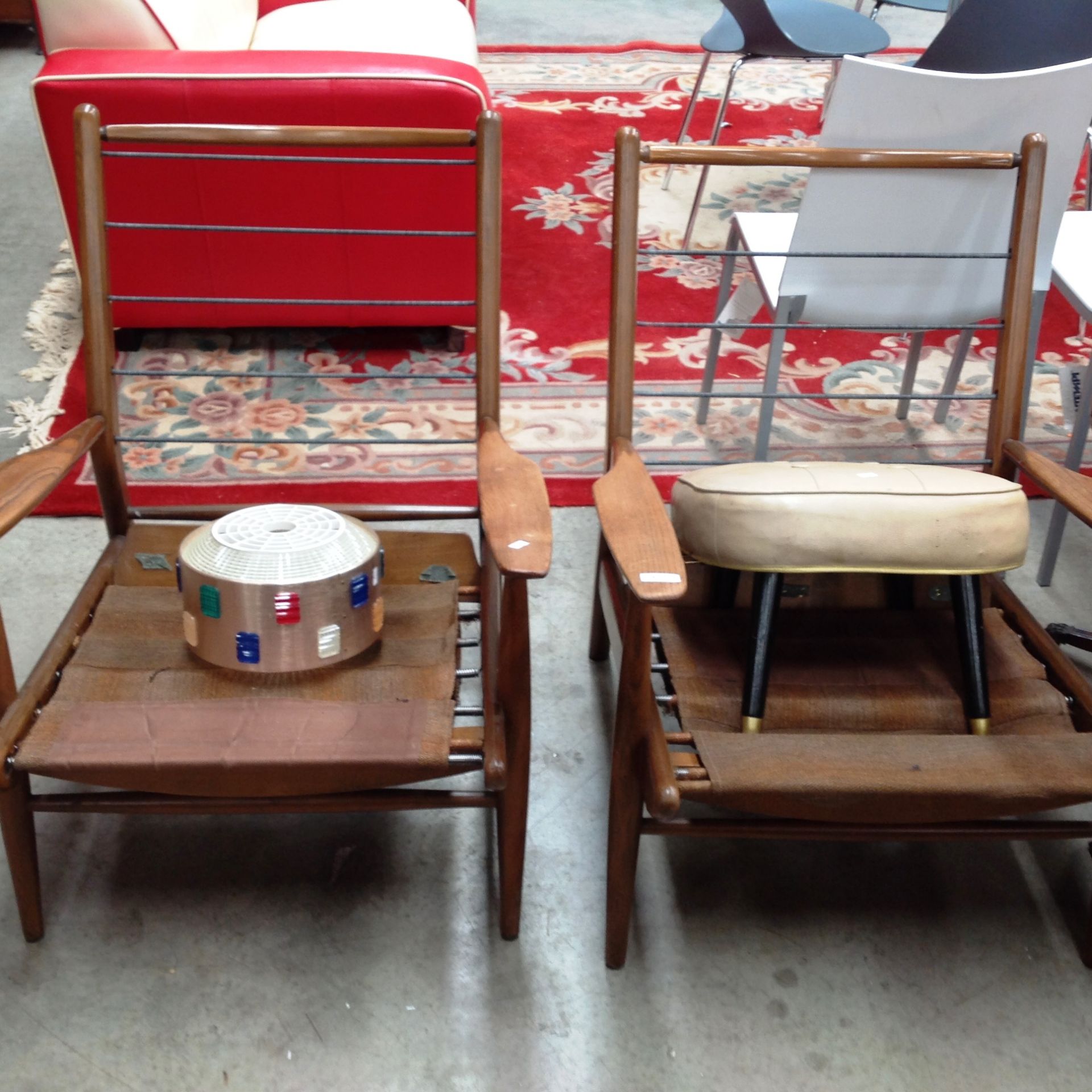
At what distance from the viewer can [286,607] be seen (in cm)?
130

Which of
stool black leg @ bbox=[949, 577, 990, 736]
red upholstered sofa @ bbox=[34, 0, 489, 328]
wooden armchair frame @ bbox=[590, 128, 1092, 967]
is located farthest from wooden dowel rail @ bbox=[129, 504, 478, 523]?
red upholstered sofa @ bbox=[34, 0, 489, 328]

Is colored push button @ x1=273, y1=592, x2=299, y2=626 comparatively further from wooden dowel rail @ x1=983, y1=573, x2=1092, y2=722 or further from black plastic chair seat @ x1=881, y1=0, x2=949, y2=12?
black plastic chair seat @ x1=881, y1=0, x2=949, y2=12

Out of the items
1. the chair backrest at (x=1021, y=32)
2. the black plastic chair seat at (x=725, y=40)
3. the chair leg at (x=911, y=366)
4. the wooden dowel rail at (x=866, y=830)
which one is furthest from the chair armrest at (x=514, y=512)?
the black plastic chair seat at (x=725, y=40)

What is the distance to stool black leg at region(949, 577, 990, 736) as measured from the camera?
1336 mm

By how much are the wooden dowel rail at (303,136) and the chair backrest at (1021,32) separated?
1.36 metres

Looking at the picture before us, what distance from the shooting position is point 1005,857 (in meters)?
1.53

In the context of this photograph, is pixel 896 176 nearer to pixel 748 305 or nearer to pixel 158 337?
pixel 748 305

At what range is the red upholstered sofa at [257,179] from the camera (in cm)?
232

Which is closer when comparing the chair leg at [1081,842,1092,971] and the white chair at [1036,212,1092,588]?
the chair leg at [1081,842,1092,971]

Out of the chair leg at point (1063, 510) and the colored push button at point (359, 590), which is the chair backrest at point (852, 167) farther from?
the chair leg at point (1063, 510)

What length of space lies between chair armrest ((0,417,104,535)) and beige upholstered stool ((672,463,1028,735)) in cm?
74

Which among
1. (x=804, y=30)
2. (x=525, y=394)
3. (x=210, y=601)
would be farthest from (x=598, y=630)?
(x=804, y=30)

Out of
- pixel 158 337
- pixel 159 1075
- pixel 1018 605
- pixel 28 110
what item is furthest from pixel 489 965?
pixel 28 110

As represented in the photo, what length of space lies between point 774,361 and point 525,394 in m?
0.78
